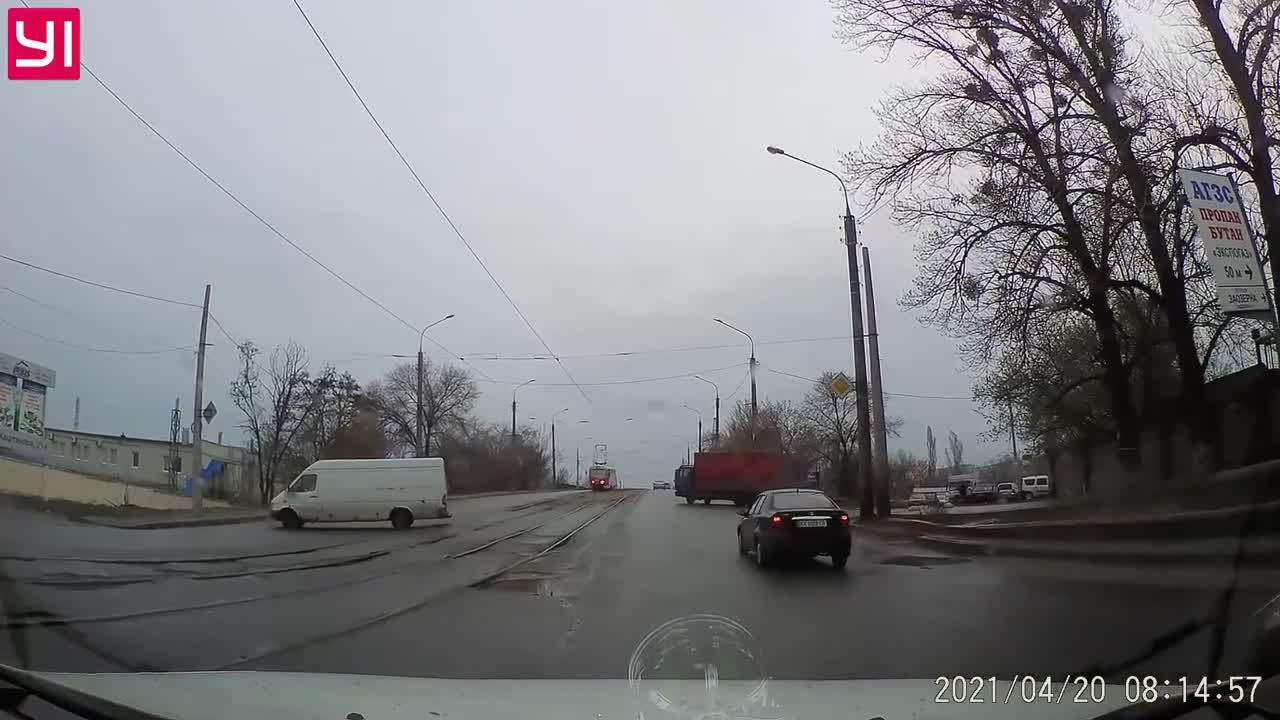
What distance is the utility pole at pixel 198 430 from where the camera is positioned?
887 centimetres

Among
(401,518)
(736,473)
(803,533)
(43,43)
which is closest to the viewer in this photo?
(43,43)

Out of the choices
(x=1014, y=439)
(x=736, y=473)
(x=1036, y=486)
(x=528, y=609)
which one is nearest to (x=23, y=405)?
(x=528, y=609)

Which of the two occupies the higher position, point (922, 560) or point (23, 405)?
point (23, 405)

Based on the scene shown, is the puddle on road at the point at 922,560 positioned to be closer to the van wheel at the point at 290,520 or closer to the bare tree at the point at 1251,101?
the bare tree at the point at 1251,101

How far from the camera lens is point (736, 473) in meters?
42.0

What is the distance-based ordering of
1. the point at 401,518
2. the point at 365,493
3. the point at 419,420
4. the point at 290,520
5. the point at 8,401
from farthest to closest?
the point at 419,420, the point at 401,518, the point at 365,493, the point at 290,520, the point at 8,401

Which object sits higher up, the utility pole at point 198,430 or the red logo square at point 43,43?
the red logo square at point 43,43

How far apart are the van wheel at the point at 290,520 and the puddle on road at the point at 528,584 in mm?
4248

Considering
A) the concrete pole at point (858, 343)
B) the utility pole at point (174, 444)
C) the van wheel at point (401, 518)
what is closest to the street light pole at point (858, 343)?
the concrete pole at point (858, 343)

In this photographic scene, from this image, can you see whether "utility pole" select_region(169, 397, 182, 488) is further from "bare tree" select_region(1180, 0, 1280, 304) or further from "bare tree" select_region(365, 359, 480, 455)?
"bare tree" select_region(1180, 0, 1280, 304)

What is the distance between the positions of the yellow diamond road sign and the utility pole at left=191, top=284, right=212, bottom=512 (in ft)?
58.1

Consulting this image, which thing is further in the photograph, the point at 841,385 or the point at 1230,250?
the point at 841,385

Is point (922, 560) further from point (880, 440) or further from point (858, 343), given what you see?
point (858, 343)

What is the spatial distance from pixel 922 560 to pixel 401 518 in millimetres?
9510
